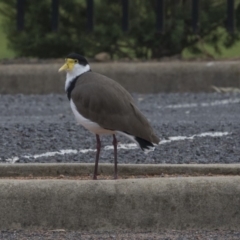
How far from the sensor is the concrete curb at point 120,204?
5.90 metres

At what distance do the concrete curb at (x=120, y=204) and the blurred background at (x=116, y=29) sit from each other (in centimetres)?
801

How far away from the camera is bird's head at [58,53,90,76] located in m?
6.83

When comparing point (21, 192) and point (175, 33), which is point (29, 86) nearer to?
point (175, 33)

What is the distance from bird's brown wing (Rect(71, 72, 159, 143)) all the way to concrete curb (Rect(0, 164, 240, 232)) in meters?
0.53

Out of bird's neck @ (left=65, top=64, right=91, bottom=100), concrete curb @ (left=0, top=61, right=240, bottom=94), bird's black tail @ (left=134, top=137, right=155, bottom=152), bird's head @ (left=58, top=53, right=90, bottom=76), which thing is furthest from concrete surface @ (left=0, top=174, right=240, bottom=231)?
concrete curb @ (left=0, top=61, right=240, bottom=94)

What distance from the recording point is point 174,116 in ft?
36.5

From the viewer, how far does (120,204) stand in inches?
233

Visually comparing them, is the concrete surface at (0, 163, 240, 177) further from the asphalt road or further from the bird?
the asphalt road

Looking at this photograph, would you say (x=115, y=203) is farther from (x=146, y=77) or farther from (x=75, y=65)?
(x=146, y=77)

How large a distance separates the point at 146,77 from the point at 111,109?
6609 millimetres

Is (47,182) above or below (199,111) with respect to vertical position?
above

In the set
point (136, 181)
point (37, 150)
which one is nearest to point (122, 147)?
point (37, 150)

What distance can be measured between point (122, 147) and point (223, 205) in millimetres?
3041

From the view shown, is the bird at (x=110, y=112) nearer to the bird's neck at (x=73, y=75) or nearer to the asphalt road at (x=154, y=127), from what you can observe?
the bird's neck at (x=73, y=75)
